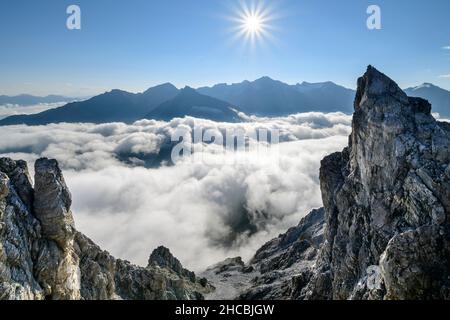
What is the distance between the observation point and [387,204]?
66.4m

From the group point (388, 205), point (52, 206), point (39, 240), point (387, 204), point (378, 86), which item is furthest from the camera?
point (378, 86)

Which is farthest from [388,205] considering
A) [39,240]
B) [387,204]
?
[39,240]

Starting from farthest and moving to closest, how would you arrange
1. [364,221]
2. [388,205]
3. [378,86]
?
[378,86] < [364,221] < [388,205]

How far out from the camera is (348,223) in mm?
86500

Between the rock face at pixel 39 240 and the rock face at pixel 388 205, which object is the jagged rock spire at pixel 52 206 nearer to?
the rock face at pixel 39 240

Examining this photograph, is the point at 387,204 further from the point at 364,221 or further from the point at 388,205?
the point at 364,221

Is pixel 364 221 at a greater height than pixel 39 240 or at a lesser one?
lesser

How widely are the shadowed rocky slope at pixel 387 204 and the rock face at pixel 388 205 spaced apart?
12cm

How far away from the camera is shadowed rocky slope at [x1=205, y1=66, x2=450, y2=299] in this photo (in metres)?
43.7

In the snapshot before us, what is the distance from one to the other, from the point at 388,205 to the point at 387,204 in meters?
0.28

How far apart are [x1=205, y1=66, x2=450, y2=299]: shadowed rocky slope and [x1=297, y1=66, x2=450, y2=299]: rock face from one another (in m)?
0.12

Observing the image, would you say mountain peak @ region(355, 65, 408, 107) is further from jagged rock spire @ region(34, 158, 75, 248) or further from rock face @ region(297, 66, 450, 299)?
jagged rock spire @ region(34, 158, 75, 248)
